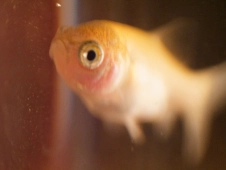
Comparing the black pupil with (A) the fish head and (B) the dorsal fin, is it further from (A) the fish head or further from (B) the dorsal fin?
(B) the dorsal fin

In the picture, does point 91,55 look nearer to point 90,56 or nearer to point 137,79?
point 90,56

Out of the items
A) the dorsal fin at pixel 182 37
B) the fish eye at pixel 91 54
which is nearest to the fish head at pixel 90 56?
the fish eye at pixel 91 54

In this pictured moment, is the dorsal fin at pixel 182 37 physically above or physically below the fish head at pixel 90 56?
above

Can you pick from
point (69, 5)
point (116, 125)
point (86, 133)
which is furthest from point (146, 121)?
point (69, 5)

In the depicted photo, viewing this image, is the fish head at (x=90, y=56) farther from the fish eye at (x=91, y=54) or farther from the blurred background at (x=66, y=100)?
the blurred background at (x=66, y=100)

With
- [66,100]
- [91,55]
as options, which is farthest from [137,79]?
[66,100]

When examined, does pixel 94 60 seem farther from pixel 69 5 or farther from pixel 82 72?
pixel 69 5
